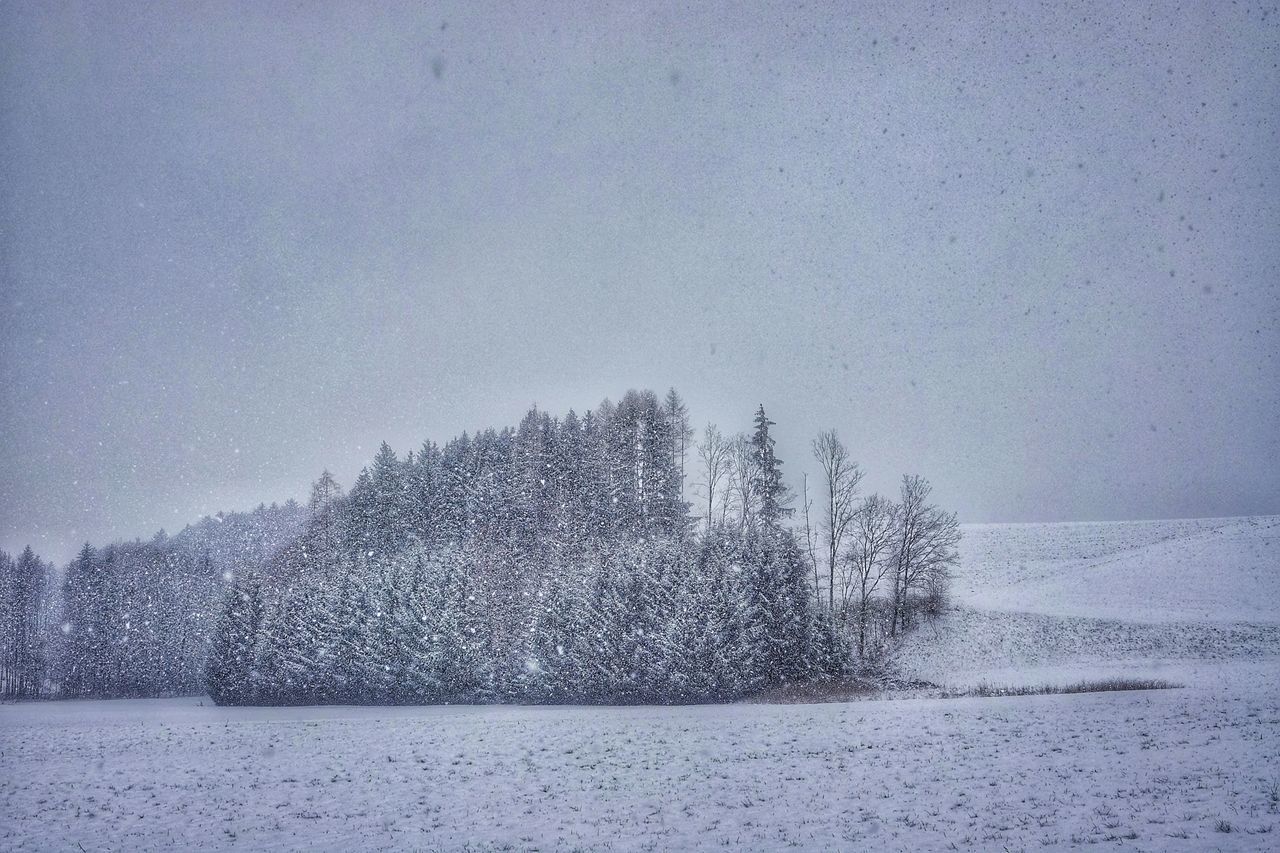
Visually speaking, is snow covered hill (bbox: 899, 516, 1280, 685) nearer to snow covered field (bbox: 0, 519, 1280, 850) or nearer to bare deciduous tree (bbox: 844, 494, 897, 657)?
bare deciduous tree (bbox: 844, 494, 897, 657)

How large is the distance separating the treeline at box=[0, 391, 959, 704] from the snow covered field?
418 cm

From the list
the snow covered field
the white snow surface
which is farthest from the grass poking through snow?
the white snow surface

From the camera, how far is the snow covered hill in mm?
42375

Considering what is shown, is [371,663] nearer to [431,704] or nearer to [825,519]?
[431,704]

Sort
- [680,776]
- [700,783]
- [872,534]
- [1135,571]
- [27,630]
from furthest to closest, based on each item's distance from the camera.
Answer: [27,630], [1135,571], [872,534], [680,776], [700,783]

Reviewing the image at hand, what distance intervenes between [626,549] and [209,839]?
27.9 metres

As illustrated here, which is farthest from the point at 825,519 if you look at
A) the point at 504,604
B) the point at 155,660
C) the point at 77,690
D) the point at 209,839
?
the point at 77,690

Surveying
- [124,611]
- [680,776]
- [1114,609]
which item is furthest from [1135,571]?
[124,611]

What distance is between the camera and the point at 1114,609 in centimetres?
5284

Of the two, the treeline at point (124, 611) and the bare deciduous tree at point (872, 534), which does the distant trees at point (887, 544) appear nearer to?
the bare deciduous tree at point (872, 534)

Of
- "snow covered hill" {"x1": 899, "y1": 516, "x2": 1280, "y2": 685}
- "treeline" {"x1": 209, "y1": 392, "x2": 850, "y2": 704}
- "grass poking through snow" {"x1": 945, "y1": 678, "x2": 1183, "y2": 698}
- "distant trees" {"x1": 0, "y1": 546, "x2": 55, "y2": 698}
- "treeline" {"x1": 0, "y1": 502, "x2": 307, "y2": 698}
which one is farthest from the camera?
"distant trees" {"x1": 0, "y1": 546, "x2": 55, "y2": 698}

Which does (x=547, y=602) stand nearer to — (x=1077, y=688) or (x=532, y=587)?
(x=532, y=587)

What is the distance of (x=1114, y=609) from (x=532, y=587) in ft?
141

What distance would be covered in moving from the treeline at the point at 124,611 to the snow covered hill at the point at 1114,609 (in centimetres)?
5195
